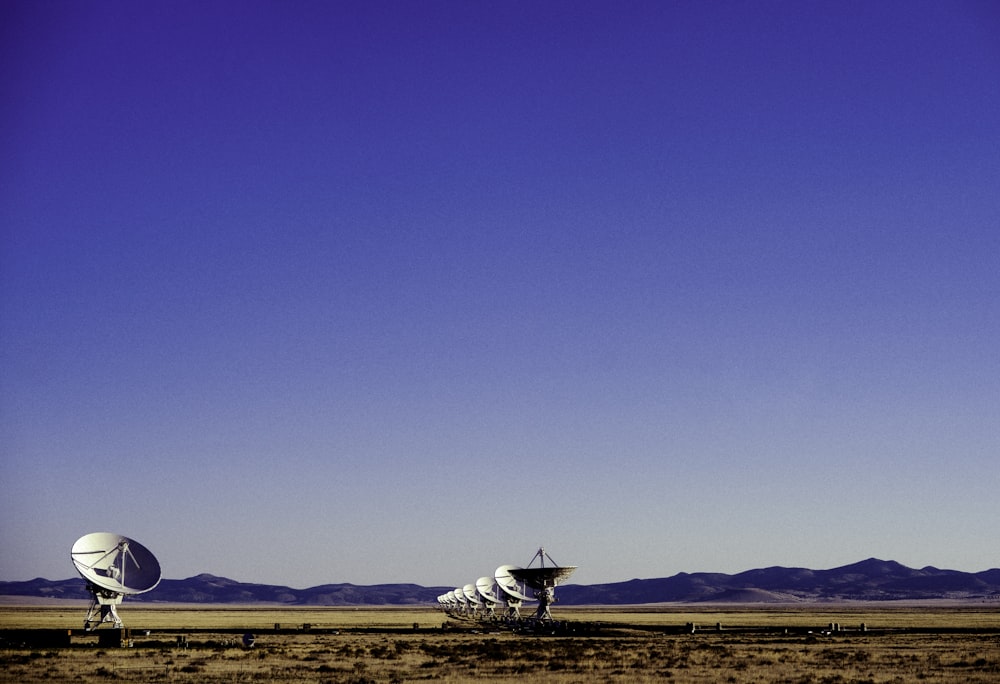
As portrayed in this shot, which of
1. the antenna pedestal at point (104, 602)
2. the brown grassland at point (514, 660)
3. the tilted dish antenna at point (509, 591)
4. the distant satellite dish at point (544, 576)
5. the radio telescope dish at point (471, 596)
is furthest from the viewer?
the radio telescope dish at point (471, 596)

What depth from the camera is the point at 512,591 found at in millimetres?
104188

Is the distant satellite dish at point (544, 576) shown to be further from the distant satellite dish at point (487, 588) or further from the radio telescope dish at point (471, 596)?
the radio telescope dish at point (471, 596)

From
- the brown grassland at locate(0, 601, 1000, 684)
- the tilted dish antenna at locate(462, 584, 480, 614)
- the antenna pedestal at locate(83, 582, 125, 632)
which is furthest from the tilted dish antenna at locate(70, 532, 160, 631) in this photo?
the tilted dish antenna at locate(462, 584, 480, 614)

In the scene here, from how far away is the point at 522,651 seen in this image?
62719 millimetres

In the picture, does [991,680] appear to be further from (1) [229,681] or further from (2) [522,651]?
(1) [229,681]

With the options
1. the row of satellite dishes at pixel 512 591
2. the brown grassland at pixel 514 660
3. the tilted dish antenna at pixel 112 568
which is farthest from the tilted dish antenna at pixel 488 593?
the tilted dish antenna at pixel 112 568

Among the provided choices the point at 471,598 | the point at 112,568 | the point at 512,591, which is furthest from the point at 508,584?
the point at 112,568

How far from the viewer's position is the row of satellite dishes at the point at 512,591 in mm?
94250

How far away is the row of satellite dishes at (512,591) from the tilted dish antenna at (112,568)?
34189 mm

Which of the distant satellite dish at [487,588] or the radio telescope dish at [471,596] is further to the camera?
the radio telescope dish at [471,596]

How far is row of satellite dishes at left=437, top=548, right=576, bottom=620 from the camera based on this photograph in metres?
94.2

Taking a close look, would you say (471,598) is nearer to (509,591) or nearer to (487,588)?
(487,588)

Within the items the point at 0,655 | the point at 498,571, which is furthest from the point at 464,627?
the point at 0,655

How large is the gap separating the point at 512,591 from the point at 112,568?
42936mm
